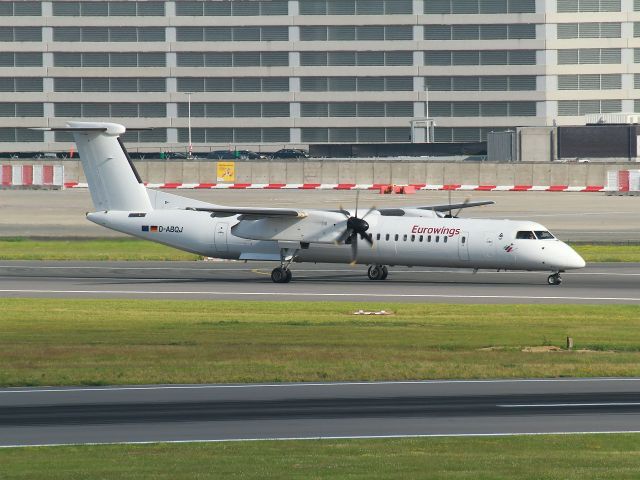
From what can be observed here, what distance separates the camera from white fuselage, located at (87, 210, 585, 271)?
46188 millimetres

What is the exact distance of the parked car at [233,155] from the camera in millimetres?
116750

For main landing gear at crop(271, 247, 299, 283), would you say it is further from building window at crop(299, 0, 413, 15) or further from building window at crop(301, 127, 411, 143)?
building window at crop(299, 0, 413, 15)

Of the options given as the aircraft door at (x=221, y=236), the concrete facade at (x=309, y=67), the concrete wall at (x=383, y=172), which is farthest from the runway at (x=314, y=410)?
the concrete facade at (x=309, y=67)

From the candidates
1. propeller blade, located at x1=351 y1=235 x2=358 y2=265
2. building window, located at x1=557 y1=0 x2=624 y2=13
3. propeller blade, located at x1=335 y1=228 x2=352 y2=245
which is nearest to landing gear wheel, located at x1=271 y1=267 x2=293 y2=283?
propeller blade, located at x1=335 y1=228 x2=352 y2=245

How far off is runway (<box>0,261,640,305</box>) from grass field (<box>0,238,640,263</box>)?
235cm

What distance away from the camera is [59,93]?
128 metres

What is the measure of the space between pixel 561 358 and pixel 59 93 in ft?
345

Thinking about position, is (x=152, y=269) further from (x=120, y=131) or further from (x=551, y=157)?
(x=551, y=157)

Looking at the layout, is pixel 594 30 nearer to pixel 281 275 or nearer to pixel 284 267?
pixel 284 267

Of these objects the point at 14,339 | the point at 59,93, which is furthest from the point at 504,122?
the point at 14,339

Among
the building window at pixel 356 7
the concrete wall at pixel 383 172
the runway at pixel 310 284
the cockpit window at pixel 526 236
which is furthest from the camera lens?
the building window at pixel 356 7

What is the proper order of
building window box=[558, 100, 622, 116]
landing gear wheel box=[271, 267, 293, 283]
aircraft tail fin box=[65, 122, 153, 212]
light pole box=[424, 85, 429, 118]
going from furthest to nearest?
1. building window box=[558, 100, 622, 116]
2. light pole box=[424, 85, 429, 118]
3. aircraft tail fin box=[65, 122, 153, 212]
4. landing gear wheel box=[271, 267, 293, 283]

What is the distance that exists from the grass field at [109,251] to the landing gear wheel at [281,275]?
11.5 meters

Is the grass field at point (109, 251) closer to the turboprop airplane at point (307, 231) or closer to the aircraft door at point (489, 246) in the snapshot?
the turboprop airplane at point (307, 231)
